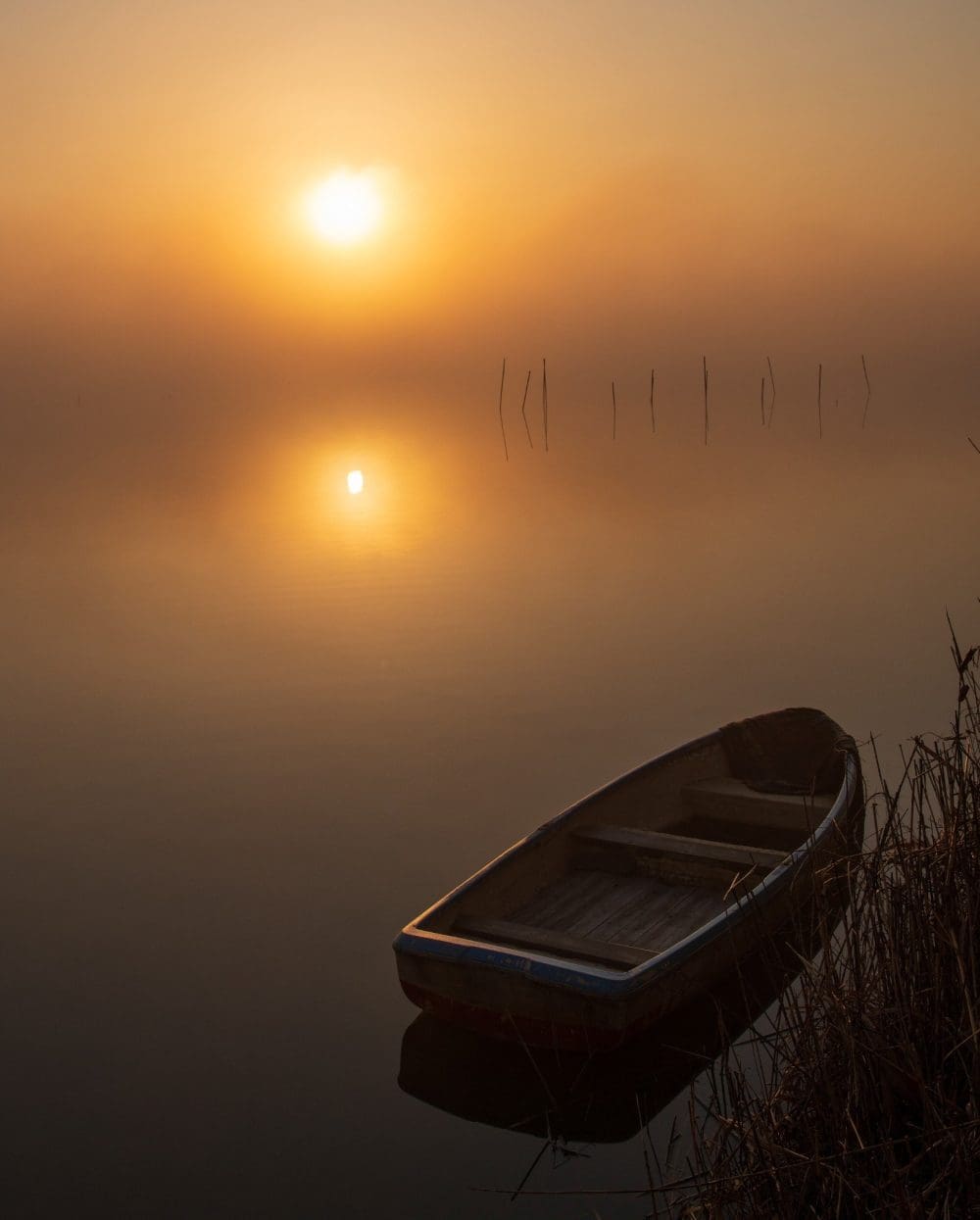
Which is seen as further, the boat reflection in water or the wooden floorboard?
the wooden floorboard

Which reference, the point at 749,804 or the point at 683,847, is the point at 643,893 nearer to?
the point at 683,847

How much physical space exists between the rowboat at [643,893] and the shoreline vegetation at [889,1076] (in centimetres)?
28

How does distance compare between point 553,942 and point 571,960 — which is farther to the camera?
point 553,942

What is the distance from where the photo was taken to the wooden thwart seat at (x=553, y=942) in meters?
5.54

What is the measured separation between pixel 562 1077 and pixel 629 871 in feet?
5.03

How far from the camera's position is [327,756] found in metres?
10.1

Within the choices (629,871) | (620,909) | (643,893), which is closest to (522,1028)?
(620,909)

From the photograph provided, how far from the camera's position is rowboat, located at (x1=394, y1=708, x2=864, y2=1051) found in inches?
202

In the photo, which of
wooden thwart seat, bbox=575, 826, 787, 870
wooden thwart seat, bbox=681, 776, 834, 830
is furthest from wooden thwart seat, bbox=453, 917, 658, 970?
wooden thwart seat, bbox=681, 776, 834, 830

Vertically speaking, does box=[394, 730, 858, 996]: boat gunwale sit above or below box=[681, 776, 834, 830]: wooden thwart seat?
below

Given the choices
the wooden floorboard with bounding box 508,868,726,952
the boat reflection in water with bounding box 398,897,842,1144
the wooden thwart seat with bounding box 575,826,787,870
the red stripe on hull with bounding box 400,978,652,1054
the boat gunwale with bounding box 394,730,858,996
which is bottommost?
the boat reflection in water with bounding box 398,897,842,1144

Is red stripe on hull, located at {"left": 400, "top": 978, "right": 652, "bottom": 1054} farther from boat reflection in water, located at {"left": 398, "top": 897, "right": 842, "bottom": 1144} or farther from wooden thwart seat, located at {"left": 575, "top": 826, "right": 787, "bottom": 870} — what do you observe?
wooden thwart seat, located at {"left": 575, "top": 826, "right": 787, "bottom": 870}

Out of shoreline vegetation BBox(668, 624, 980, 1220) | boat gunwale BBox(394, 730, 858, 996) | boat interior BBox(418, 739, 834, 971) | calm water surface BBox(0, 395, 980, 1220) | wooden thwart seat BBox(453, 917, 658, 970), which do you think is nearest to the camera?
shoreline vegetation BBox(668, 624, 980, 1220)

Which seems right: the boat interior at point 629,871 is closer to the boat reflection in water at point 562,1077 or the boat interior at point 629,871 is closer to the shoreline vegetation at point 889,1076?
the boat reflection in water at point 562,1077
